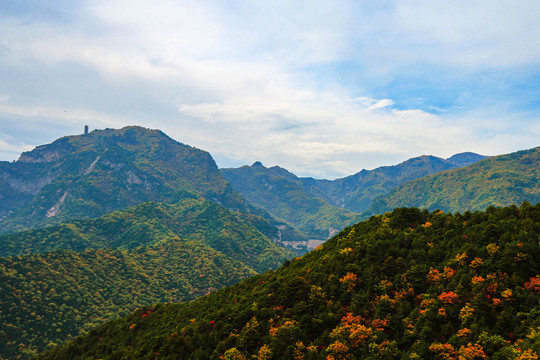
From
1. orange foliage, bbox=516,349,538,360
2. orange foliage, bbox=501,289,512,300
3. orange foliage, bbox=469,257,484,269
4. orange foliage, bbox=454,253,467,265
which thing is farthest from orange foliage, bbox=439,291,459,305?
orange foliage, bbox=516,349,538,360

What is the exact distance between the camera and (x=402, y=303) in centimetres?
4422

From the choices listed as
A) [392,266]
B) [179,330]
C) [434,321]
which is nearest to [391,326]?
[434,321]

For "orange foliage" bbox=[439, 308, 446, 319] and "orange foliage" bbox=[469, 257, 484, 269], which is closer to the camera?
"orange foliage" bbox=[439, 308, 446, 319]

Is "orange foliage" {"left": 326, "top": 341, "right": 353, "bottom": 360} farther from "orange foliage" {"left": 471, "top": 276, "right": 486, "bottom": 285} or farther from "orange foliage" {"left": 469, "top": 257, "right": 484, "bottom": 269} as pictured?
"orange foliage" {"left": 469, "top": 257, "right": 484, "bottom": 269}

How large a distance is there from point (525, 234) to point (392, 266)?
20597 mm

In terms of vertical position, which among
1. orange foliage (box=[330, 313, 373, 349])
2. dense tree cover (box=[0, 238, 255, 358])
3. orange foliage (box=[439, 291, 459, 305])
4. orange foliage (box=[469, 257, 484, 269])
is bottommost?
dense tree cover (box=[0, 238, 255, 358])

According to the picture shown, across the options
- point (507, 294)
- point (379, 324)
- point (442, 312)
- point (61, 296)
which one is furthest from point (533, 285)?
point (61, 296)

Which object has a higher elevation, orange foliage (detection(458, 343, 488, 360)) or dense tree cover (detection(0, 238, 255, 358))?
orange foliage (detection(458, 343, 488, 360))

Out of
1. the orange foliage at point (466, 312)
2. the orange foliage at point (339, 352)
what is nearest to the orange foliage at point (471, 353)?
the orange foliage at point (466, 312)

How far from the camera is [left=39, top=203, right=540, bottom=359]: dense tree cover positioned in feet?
116

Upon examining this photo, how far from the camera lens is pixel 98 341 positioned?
82.6m

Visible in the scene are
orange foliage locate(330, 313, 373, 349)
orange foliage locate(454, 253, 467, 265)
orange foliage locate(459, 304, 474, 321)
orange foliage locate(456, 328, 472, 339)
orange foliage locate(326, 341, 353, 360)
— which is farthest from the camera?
orange foliage locate(454, 253, 467, 265)

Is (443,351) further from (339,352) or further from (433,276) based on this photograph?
(433,276)

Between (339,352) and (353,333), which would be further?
(353,333)
